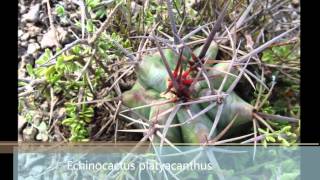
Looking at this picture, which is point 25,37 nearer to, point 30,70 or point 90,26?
point 30,70

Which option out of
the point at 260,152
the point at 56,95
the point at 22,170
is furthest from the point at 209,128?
the point at 22,170

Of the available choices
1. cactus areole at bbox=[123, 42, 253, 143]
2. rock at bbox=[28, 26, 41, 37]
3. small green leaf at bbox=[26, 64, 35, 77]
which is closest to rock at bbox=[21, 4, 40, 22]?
rock at bbox=[28, 26, 41, 37]

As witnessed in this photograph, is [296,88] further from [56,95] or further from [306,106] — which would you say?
[56,95]

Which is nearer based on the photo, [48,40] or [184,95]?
[184,95]

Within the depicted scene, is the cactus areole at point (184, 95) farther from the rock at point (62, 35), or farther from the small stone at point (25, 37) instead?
the small stone at point (25, 37)

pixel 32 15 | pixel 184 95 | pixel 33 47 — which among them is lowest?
pixel 184 95

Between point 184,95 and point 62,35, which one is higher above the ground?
point 62,35

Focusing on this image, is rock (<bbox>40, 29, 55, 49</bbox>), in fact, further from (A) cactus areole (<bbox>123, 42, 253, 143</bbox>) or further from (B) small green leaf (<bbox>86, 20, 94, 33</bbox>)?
(A) cactus areole (<bbox>123, 42, 253, 143</bbox>)

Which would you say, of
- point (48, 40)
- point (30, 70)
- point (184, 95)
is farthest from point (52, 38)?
point (184, 95)
